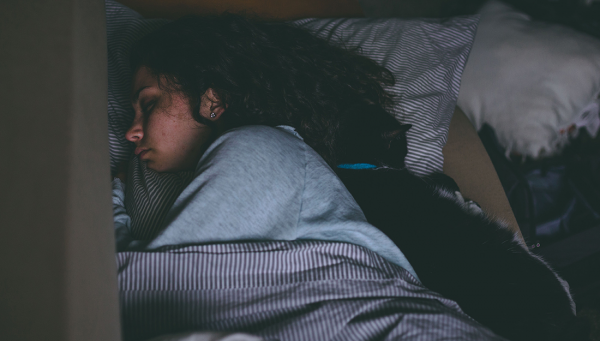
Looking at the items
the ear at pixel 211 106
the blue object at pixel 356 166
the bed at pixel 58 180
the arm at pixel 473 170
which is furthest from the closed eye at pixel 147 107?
the arm at pixel 473 170

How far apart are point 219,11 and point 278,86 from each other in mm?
551

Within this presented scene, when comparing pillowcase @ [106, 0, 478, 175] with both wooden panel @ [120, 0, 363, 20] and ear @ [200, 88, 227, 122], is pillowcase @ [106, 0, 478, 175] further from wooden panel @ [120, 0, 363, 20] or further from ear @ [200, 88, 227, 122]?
ear @ [200, 88, 227, 122]

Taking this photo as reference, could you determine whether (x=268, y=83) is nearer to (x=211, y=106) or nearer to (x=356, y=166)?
(x=211, y=106)

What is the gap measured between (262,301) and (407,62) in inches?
36.5

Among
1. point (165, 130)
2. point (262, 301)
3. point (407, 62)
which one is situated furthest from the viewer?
point (407, 62)

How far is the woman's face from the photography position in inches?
32.2

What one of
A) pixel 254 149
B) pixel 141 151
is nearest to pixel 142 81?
pixel 141 151

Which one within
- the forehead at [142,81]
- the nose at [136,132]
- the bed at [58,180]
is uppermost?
the bed at [58,180]

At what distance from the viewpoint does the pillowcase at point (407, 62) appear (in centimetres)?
102

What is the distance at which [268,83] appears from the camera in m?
0.89

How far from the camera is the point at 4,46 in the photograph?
0.35m

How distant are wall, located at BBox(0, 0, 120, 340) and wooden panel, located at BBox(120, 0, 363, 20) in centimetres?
88

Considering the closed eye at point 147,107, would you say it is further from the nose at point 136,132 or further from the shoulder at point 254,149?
the shoulder at point 254,149

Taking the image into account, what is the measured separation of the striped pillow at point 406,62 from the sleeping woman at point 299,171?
0.25ft
